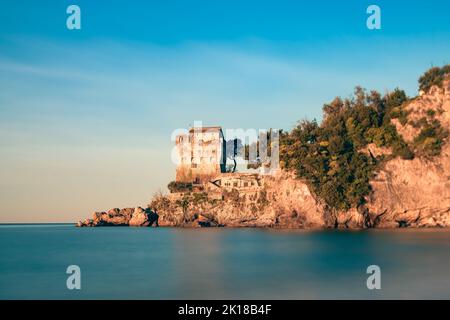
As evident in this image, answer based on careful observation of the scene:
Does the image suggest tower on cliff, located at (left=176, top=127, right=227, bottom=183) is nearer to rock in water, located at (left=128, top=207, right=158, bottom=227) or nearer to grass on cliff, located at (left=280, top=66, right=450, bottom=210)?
rock in water, located at (left=128, top=207, right=158, bottom=227)

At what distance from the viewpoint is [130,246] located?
47812mm

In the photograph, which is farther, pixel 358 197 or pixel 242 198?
pixel 242 198

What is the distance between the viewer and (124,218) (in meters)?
93.5

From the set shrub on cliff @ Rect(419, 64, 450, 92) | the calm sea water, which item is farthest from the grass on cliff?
the calm sea water

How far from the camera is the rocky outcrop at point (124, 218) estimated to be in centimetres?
8844

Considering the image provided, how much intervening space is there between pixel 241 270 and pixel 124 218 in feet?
216

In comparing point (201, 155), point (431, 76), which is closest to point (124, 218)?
point (201, 155)

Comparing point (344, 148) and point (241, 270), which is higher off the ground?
point (344, 148)

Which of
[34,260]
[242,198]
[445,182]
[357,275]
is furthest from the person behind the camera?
[242,198]

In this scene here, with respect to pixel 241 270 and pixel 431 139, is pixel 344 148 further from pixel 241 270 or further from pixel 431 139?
pixel 241 270

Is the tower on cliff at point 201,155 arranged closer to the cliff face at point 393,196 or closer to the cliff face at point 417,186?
the cliff face at point 393,196
